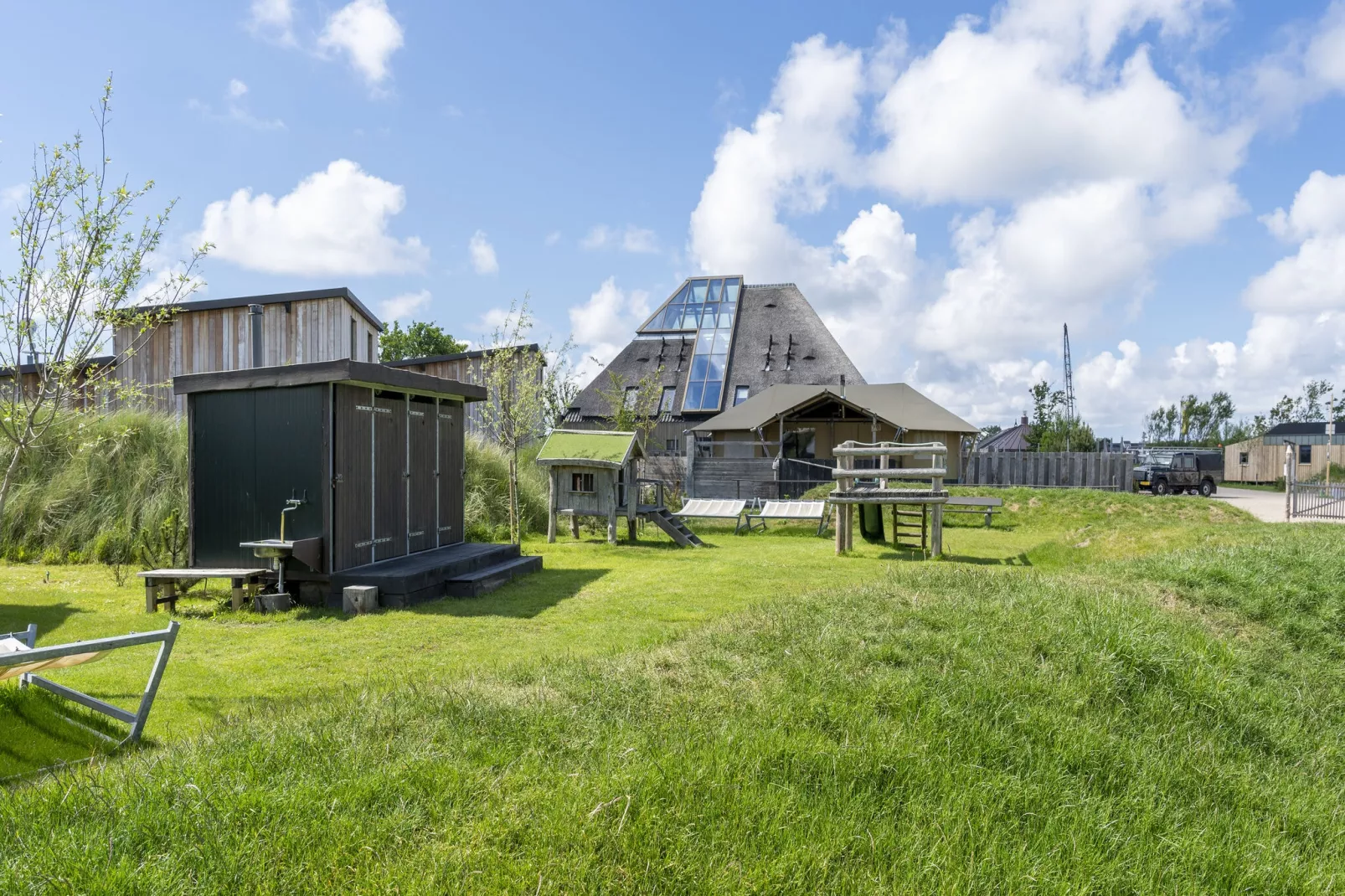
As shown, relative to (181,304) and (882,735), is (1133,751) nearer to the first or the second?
(882,735)

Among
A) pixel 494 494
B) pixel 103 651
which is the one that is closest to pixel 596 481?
pixel 494 494

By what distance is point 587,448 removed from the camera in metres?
14.5

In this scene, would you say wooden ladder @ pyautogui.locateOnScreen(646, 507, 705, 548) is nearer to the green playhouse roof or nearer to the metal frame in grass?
the green playhouse roof

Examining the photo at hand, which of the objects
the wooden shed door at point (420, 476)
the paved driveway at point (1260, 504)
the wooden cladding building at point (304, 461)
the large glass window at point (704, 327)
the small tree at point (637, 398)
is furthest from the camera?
the large glass window at point (704, 327)

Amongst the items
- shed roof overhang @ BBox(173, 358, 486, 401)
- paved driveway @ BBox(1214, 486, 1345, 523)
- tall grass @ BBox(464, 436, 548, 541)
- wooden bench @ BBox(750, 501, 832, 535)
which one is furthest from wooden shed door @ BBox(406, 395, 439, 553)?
paved driveway @ BBox(1214, 486, 1345, 523)

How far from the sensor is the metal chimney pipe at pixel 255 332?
53.6ft

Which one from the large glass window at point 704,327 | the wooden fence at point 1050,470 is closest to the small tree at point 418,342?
the large glass window at point 704,327

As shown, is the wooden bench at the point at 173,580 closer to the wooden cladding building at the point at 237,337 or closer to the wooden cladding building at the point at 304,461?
the wooden cladding building at the point at 304,461

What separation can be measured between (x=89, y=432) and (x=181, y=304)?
16.2ft

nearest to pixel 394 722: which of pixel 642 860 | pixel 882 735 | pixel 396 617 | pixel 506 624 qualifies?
pixel 642 860

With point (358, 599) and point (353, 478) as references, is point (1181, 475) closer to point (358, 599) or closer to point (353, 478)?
point (353, 478)

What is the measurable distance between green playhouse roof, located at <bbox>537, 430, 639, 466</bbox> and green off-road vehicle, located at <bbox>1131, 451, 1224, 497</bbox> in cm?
2136

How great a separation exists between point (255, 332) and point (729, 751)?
1588 cm

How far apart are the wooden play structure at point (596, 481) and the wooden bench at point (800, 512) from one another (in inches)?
76.6
